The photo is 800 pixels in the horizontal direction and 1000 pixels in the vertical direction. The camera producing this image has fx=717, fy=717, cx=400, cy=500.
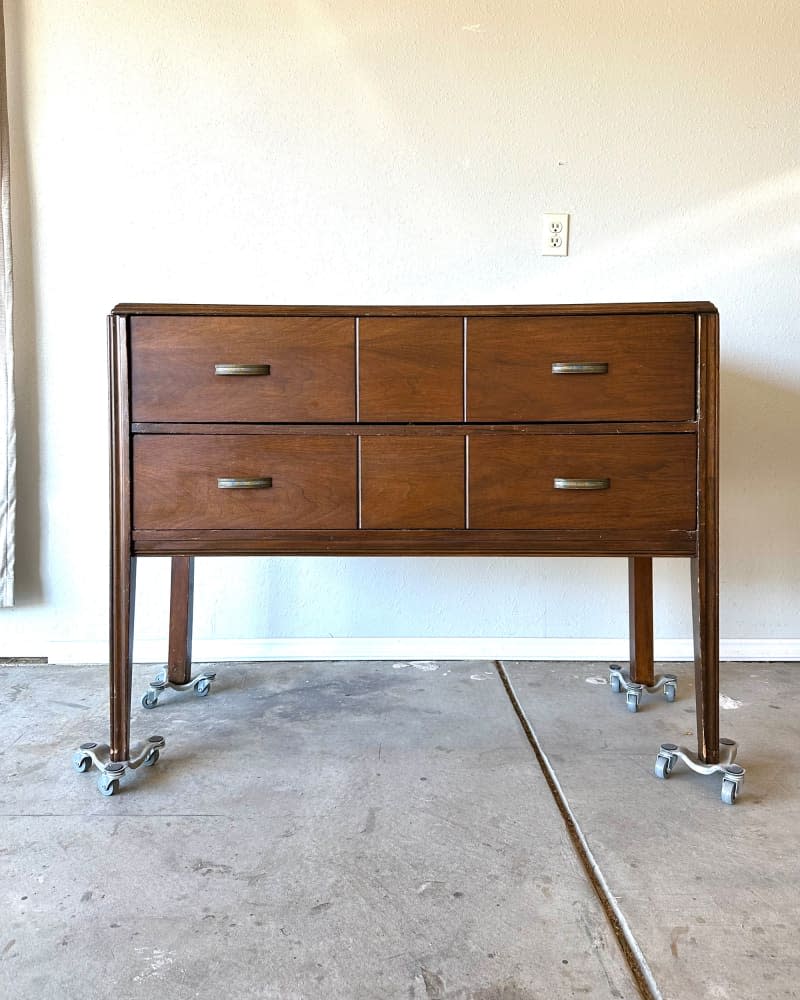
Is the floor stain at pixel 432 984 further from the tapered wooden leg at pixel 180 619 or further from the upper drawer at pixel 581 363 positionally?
the tapered wooden leg at pixel 180 619

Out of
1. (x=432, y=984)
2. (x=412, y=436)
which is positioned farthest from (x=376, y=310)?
(x=432, y=984)

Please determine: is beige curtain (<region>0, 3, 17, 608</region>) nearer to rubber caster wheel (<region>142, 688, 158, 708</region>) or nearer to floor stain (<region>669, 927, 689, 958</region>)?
rubber caster wheel (<region>142, 688, 158, 708</region>)

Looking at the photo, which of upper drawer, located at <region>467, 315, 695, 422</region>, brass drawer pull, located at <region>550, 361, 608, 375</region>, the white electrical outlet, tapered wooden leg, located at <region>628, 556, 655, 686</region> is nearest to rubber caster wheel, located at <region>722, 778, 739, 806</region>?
tapered wooden leg, located at <region>628, 556, 655, 686</region>

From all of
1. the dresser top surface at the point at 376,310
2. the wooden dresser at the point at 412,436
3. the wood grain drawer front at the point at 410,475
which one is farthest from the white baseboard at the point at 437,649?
the dresser top surface at the point at 376,310

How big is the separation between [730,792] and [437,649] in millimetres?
897

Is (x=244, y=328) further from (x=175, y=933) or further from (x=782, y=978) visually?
(x=782, y=978)

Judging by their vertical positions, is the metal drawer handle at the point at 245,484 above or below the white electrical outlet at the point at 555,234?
below

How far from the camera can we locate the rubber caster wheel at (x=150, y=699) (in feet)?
5.41

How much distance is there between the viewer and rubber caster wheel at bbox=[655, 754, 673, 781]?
1305 millimetres

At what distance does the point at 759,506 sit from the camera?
196 cm

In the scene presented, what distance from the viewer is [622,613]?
6.53 feet

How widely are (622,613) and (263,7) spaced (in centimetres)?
186

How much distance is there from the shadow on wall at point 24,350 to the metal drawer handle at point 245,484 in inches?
36.0

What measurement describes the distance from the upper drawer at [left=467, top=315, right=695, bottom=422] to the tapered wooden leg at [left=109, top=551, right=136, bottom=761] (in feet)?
2.30
